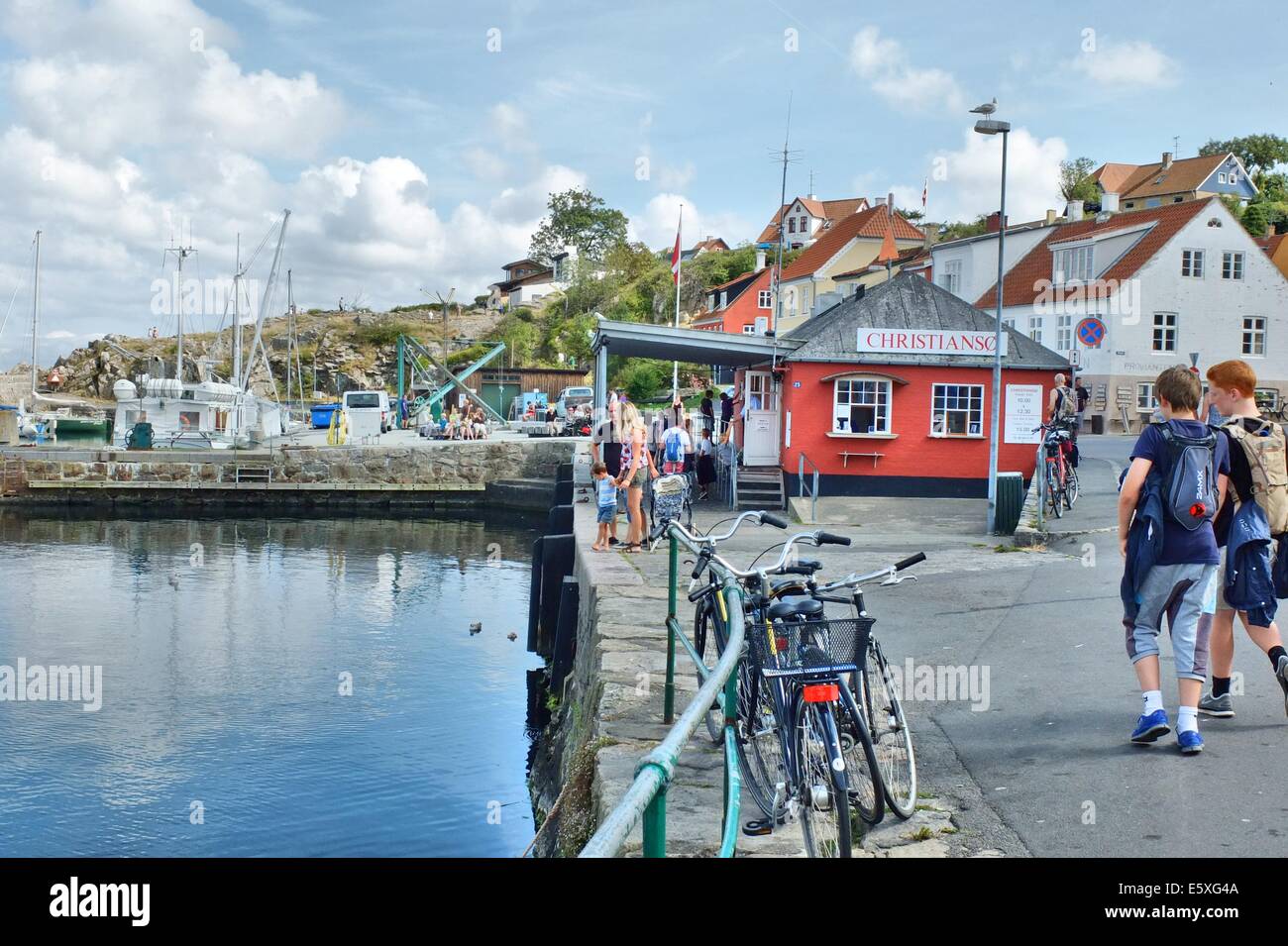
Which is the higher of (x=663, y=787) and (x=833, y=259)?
(x=833, y=259)

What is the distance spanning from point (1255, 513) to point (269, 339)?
112 metres

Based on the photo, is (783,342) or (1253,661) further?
(783,342)

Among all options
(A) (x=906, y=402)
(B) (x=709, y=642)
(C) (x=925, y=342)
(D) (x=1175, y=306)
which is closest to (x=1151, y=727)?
(B) (x=709, y=642)

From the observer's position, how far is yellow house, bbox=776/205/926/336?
229 feet

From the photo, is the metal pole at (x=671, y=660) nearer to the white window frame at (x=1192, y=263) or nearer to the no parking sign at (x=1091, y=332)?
the no parking sign at (x=1091, y=332)

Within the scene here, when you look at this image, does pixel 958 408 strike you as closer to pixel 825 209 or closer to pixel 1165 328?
pixel 1165 328

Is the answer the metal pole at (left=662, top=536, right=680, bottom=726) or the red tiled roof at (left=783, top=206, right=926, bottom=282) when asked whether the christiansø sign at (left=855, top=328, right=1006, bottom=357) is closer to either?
the metal pole at (left=662, top=536, right=680, bottom=726)

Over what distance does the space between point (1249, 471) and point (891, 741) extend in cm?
258

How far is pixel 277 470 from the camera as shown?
153 ft

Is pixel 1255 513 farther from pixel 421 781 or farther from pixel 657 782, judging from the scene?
pixel 421 781

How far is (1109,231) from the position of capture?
157 ft

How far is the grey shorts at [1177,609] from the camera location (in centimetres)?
620

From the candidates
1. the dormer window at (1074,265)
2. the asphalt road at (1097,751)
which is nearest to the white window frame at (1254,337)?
the dormer window at (1074,265)
